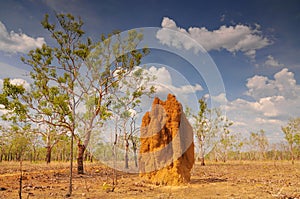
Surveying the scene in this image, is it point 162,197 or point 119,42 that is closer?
A: point 162,197

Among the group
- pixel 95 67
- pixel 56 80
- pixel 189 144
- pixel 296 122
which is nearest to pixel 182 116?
pixel 189 144

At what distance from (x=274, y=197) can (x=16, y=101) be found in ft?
59.6

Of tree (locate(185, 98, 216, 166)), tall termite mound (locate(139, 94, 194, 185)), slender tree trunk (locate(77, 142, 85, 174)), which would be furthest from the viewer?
tree (locate(185, 98, 216, 166))

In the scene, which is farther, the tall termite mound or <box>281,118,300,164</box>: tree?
<box>281,118,300,164</box>: tree

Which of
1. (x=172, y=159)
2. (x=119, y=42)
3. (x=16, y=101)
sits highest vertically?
(x=119, y=42)

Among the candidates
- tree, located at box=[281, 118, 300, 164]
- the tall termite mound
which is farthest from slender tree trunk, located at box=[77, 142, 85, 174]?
tree, located at box=[281, 118, 300, 164]

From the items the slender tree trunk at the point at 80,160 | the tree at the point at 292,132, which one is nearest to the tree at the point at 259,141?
the tree at the point at 292,132

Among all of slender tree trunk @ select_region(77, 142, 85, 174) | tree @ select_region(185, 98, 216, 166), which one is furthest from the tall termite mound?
tree @ select_region(185, 98, 216, 166)

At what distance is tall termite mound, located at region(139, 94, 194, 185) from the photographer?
44.3 feet

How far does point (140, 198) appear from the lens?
9672 mm

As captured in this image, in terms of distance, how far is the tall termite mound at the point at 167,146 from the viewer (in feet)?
44.3

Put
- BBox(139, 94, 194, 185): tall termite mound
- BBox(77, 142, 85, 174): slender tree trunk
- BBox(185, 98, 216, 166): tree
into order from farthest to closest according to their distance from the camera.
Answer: BBox(185, 98, 216, 166): tree → BBox(77, 142, 85, 174): slender tree trunk → BBox(139, 94, 194, 185): tall termite mound

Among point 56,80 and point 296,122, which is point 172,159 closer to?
point 56,80

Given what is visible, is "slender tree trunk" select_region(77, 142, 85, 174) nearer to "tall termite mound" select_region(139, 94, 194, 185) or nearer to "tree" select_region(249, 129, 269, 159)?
"tall termite mound" select_region(139, 94, 194, 185)
